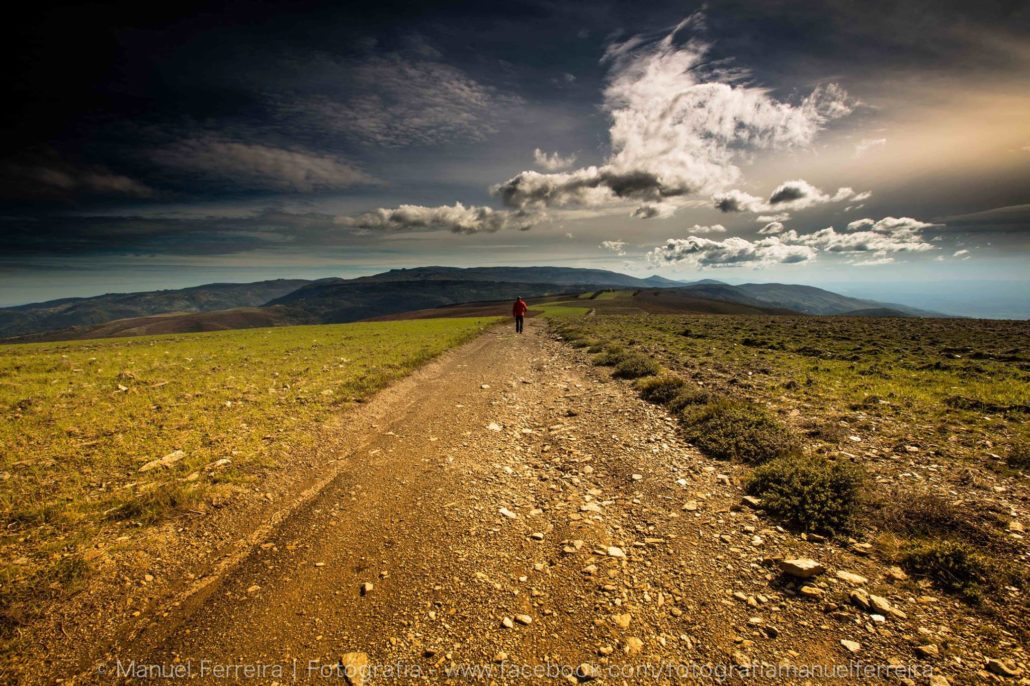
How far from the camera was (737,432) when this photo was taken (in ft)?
33.1

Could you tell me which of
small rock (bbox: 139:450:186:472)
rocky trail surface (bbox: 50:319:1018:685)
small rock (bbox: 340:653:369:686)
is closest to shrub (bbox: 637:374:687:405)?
rocky trail surface (bbox: 50:319:1018:685)

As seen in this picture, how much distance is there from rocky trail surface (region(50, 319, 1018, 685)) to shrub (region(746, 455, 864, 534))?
48cm

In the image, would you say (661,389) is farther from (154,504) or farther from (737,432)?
(154,504)

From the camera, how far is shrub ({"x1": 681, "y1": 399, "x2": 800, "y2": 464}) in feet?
30.1

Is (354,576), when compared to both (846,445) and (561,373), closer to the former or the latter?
(846,445)

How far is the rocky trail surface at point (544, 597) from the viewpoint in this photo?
166 inches

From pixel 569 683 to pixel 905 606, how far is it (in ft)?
13.8

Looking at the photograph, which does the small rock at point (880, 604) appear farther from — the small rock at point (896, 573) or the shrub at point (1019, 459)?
the shrub at point (1019, 459)

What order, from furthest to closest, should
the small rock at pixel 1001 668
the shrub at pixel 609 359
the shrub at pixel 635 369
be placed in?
the shrub at pixel 609 359, the shrub at pixel 635 369, the small rock at pixel 1001 668

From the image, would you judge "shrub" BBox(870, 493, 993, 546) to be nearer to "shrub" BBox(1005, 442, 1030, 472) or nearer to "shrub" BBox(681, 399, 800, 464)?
"shrub" BBox(681, 399, 800, 464)

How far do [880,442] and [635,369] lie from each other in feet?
29.9

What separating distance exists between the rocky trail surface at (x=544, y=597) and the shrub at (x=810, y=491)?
477 millimetres

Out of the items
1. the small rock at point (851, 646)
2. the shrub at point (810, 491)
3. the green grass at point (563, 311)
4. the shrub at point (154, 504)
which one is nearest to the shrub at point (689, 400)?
the shrub at point (810, 491)

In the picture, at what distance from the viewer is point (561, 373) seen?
19703mm
